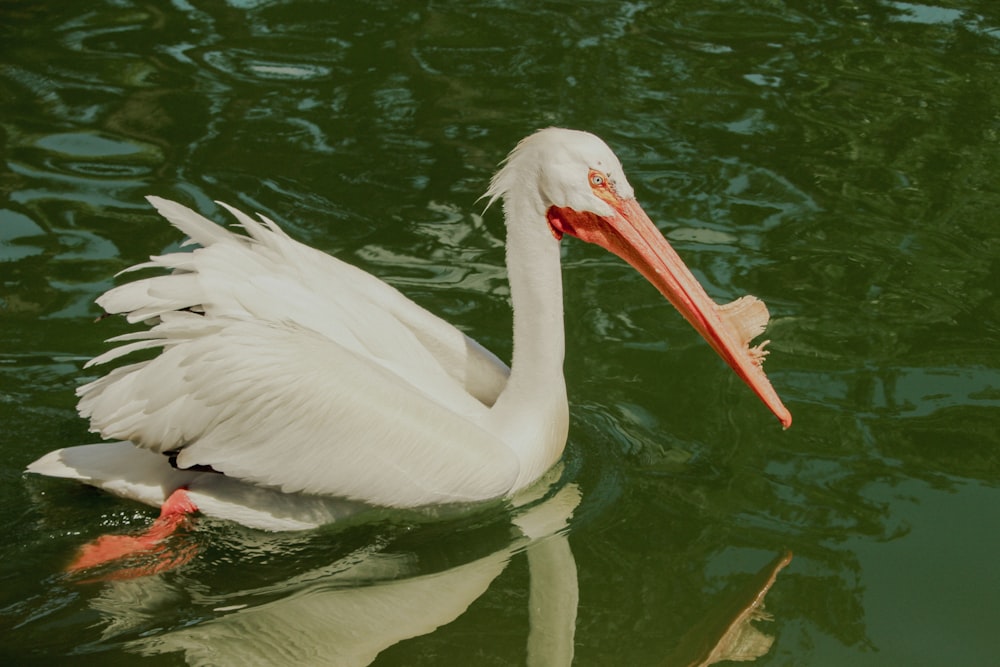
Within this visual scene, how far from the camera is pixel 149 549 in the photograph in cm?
387

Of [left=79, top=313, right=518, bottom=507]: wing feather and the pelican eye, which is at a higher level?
the pelican eye

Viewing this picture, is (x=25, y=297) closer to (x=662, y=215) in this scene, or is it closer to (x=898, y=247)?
(x=662, y=215)

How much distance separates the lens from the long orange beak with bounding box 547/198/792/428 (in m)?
4.06

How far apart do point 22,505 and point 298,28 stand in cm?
440

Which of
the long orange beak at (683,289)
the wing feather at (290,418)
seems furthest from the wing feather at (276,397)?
the long orange beak at (683,289)

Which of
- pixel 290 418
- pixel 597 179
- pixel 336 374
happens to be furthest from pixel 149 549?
pixel 597 179

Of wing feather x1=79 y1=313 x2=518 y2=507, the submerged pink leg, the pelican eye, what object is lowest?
the submerged pink leg

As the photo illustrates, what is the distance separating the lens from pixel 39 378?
15.2 ft

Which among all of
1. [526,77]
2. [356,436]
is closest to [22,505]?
[356,436]

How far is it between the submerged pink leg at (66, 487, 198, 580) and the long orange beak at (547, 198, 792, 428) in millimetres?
1508

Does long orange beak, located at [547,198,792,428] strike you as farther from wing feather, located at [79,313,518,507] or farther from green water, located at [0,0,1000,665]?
wing feather, located at [79,313,518,507]

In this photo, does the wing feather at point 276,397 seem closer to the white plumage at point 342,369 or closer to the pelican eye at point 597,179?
the white plumage at point 342,369

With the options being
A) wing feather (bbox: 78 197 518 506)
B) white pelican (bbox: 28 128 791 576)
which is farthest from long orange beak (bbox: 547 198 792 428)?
wing feather (bbox: 78 197 518 506)

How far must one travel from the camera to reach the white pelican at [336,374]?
12.6 feet
